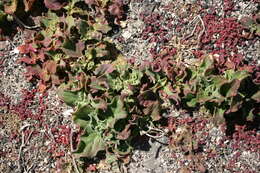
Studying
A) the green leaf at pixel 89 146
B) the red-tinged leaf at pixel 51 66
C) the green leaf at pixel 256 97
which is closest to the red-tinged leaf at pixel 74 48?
the red-tinged leaf at pixel 51 66

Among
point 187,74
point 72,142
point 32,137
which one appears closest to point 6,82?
point 32,137

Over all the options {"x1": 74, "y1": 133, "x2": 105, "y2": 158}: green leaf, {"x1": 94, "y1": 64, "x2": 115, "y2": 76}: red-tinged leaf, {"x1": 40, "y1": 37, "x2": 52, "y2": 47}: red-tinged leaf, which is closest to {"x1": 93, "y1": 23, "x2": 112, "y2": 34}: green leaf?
{"x1": 94, "y1": 64, "x2": 115, "y2": 76}: red-tinged leaf

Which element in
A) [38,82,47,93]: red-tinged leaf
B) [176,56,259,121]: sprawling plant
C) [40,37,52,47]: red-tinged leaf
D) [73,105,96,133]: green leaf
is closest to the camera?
[176,56,259,121]: sprawling plant

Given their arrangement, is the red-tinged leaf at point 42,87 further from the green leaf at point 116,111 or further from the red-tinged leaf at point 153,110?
the red-tinged leaf at point 153,110

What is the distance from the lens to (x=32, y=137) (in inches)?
181

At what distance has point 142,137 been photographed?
14.7ft

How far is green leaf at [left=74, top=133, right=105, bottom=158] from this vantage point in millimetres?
4387

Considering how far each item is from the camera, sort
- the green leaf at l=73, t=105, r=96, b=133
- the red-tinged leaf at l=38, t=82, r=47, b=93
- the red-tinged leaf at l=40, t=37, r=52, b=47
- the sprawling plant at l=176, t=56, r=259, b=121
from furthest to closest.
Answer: the red-tinged leaf at l=38, t=82, r=47, b=93
the red-tinged leaf at l=40, t=37, r=52, b=47
the green leaf at l=73, t=105, r=96, b=133
the sprawling plant at l=176, t=56, r=259, b=121

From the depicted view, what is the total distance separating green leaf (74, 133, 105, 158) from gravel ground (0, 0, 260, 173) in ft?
0.62

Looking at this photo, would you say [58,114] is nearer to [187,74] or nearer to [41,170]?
[41,170]

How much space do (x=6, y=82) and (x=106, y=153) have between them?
4.10ft

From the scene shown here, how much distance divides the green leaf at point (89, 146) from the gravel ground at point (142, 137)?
0.19 m

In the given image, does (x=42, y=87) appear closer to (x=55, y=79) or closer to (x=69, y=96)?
(x=55, y=79)

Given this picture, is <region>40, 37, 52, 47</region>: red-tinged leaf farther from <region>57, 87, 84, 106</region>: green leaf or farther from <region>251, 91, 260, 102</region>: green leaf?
<region>251, 91, 260, 102</region>: green leaf
